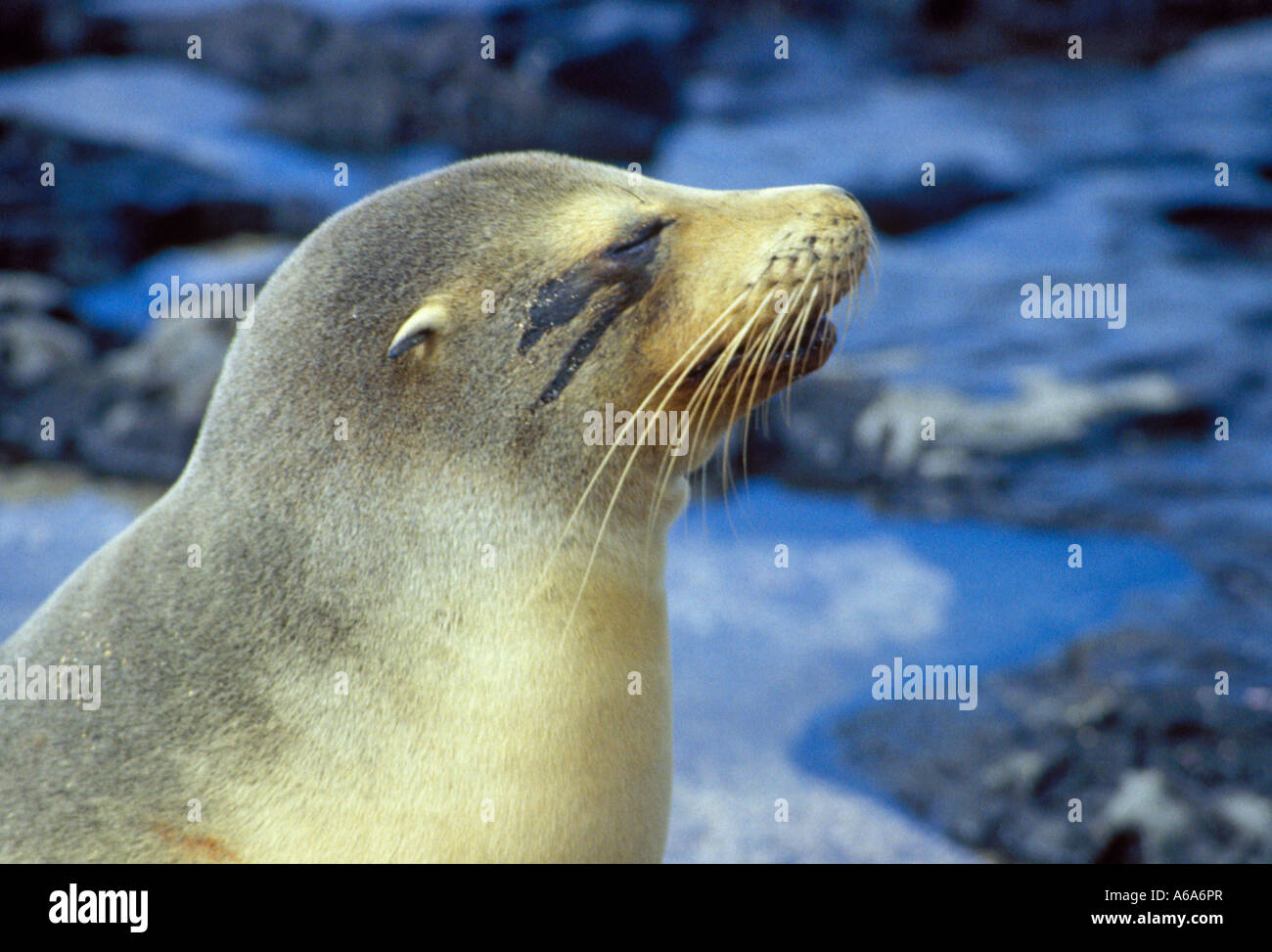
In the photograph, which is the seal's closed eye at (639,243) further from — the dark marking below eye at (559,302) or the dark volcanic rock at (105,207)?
the dark volcanic rock at (105,207)

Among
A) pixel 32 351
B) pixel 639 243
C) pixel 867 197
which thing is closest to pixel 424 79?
pixel 867 197

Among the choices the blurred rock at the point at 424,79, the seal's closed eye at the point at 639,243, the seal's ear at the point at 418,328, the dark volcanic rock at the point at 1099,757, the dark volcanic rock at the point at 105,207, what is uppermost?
the blurred rock at the point at 424,79

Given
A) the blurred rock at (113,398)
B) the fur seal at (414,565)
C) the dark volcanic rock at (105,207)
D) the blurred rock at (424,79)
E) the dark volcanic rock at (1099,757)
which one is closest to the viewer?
the fur seal at (414,565)

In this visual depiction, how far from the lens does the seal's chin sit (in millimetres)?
2238

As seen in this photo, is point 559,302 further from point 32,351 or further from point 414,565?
point 32,351

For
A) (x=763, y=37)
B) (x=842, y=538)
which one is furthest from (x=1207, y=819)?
(x=763, y=37)

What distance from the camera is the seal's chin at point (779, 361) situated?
88.1 inches

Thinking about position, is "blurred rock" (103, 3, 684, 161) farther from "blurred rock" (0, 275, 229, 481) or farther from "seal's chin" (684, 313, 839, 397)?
"seal's chin" (684, 313, 839, 397)

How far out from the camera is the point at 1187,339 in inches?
306

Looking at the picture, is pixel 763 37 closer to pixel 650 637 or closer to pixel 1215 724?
pixel 1215 724

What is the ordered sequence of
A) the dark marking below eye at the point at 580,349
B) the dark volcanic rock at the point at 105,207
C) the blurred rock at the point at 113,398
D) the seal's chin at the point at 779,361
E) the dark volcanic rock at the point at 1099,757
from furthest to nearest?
1. the dark volcanic rock at the point at 105,207
2. the blurred rock at the point at 113,398
3. the dark volcanic rock at the point at 1099,757
4. the seal's chin at the point at 779,361
5. the dark marking below eye at the point at 580,349

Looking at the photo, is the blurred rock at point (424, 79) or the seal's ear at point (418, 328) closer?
the seal's ear at point (418, 328)

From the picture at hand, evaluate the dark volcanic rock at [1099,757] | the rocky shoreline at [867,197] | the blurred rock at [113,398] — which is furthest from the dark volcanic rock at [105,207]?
the dark volcanic rock at [1099,757]

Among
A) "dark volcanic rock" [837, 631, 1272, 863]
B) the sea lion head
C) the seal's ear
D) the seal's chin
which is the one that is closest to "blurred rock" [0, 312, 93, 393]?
"dark volcanic rock" [837, 631, 1272, 863]
